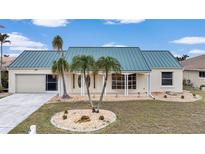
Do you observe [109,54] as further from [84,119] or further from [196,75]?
[196,75]

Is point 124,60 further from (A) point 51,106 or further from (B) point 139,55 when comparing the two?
(A) point 51,106

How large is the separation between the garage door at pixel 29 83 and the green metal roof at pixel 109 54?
1.05 metres

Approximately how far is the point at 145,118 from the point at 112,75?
365 inches

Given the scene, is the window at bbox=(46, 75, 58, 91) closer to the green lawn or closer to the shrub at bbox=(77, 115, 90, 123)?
the green lawn

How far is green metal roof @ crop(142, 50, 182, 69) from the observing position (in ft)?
72.8

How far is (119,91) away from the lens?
68.4 feet

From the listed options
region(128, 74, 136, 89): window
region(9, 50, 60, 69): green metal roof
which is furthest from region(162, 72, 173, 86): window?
region(9, 50, 60, 69): green metal roof

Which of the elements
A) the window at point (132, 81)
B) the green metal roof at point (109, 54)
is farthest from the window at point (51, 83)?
the window at point (132, 81)

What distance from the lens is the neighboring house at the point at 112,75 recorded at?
20.6 meters

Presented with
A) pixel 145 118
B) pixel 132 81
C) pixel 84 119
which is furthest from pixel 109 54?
pixel 84 119

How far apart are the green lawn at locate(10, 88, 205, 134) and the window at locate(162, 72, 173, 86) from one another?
5865 millimetres

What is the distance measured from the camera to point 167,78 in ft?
72.6
